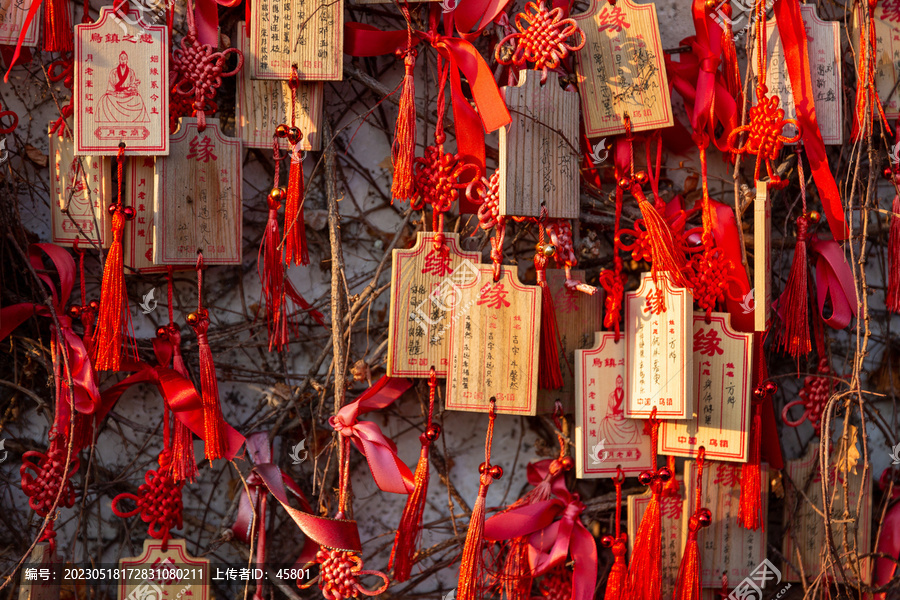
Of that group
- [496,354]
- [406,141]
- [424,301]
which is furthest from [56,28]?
[496,354]

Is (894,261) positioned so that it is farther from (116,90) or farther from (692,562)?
(116,90)

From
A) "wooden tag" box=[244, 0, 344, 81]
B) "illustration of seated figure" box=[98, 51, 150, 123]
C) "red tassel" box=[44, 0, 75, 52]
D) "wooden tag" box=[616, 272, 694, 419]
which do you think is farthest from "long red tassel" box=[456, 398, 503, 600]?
"red tassel" box=[44, 0, 75, 52]

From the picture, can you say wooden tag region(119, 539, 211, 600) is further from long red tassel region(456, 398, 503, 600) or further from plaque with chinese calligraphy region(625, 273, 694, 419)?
plaque with chinese calligraphy region(625, 273, 694, 419)

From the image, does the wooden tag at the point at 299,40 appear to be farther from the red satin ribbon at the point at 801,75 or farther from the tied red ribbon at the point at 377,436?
the red satin ribbon at the point at 801,75

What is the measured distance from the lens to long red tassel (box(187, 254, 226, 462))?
49.8 inches

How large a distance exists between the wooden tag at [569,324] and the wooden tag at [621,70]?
0.86 ft

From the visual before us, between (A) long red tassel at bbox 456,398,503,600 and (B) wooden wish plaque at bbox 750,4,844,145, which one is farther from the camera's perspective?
(B) wooden wish plaque at bbox 750,4,844,145

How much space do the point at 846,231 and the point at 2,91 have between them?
58.0 inches

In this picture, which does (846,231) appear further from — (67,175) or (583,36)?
(67,175)

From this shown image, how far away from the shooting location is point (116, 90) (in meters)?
1.24

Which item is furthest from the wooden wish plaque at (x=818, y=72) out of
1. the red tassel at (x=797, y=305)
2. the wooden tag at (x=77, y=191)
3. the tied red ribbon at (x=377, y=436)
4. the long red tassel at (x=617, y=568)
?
the wooden tag at (x=77, y=191)

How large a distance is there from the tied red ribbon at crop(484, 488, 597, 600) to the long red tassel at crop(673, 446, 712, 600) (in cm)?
15

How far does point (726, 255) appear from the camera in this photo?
130 centimetres

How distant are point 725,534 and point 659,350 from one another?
0.35m
